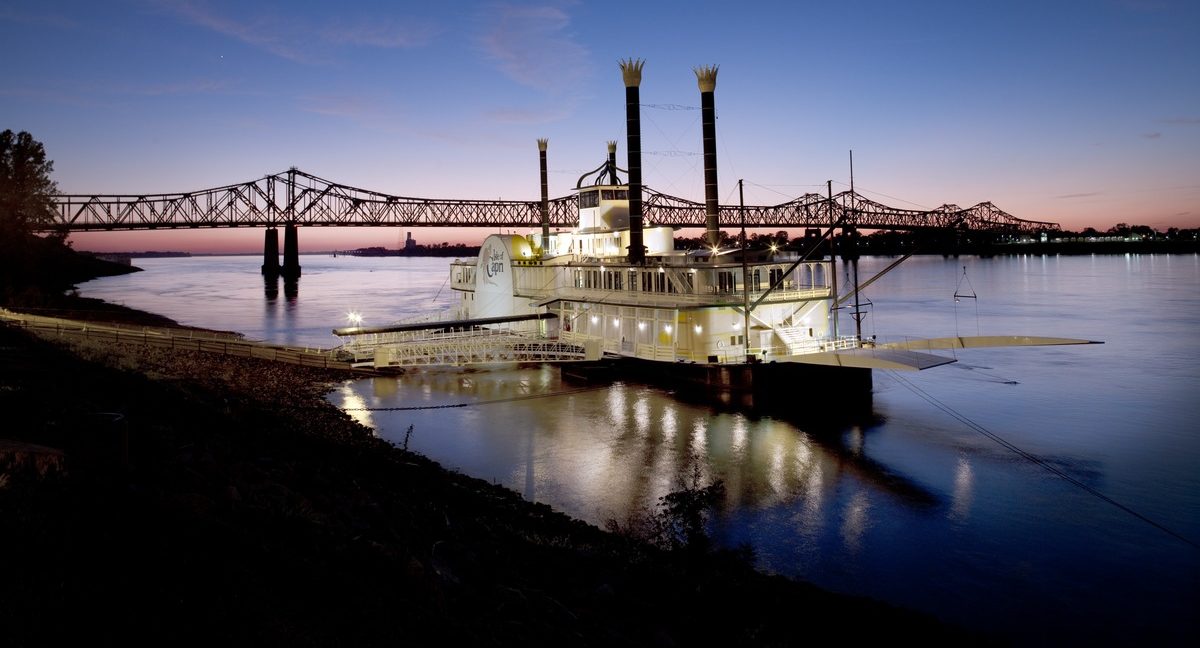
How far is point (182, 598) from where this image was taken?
235 inches

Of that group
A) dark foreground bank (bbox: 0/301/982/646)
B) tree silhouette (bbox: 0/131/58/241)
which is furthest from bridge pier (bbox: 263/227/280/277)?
dark foreground bank (bbox: 0/301/982/646)

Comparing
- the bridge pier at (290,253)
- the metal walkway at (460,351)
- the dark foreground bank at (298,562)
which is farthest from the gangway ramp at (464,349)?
the bridge pier at (290,253)

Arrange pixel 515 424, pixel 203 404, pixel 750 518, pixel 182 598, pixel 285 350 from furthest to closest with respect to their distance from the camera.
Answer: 1. pixel 285 350
2. pixel 515 424
3. pixel 203 404
4. pixel 750 518
5. pixel 182 598

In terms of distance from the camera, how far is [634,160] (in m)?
36.0

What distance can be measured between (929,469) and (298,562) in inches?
686

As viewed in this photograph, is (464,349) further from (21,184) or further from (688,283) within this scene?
(21,184)

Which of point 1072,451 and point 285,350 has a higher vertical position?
point 285,350

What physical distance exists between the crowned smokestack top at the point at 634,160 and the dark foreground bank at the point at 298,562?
21.8 meters

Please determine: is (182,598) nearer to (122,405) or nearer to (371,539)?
(371,539)

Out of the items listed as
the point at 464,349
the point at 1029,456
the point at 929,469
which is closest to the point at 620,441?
the point at 929,469

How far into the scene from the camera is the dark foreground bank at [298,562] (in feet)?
19.2

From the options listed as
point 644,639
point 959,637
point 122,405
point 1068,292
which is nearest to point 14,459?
point 122,405

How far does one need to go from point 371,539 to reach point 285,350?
29214 millimetres

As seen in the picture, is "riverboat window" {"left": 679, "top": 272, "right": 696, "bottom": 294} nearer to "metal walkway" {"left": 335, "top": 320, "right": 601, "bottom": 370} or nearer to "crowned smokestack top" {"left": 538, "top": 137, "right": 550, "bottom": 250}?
"metal walkway" {"left": 335, "top": 320, "right": 601, "bottom": 370}
